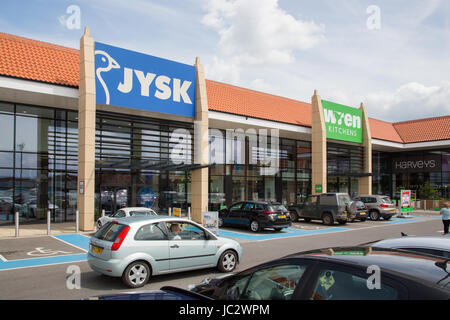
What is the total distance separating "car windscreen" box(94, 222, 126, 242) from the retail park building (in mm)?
8610

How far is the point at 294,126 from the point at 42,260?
19.3 metres

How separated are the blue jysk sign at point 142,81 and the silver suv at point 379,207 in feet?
45.1

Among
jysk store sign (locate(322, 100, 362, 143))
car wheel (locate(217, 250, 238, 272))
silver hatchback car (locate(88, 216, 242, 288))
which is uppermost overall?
jysk store sign (locate(322, 100, 362, 143))

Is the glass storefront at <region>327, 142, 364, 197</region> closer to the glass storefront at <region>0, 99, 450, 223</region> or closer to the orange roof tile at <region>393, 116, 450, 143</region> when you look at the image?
the glass storefront at <region>0, 99, 450, 223</region>

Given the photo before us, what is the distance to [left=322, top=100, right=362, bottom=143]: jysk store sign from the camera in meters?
26.9

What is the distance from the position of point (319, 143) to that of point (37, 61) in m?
18.7

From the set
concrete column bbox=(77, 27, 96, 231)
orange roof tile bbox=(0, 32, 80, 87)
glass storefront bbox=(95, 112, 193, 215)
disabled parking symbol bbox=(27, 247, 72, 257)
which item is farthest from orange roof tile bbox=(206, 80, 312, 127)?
disabled parking symbol bbox=(27, 247, 72, 257)

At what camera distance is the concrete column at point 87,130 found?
15711 millimetres

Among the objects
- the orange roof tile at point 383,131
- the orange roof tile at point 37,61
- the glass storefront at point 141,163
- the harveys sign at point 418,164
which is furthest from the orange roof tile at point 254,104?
the harveys sign at point 418,164

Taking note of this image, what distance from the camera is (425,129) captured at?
1368 inches

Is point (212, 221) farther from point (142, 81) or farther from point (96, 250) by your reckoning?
point (142, 81)

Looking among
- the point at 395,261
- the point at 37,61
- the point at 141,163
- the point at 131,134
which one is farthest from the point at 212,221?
the point at 37,61
